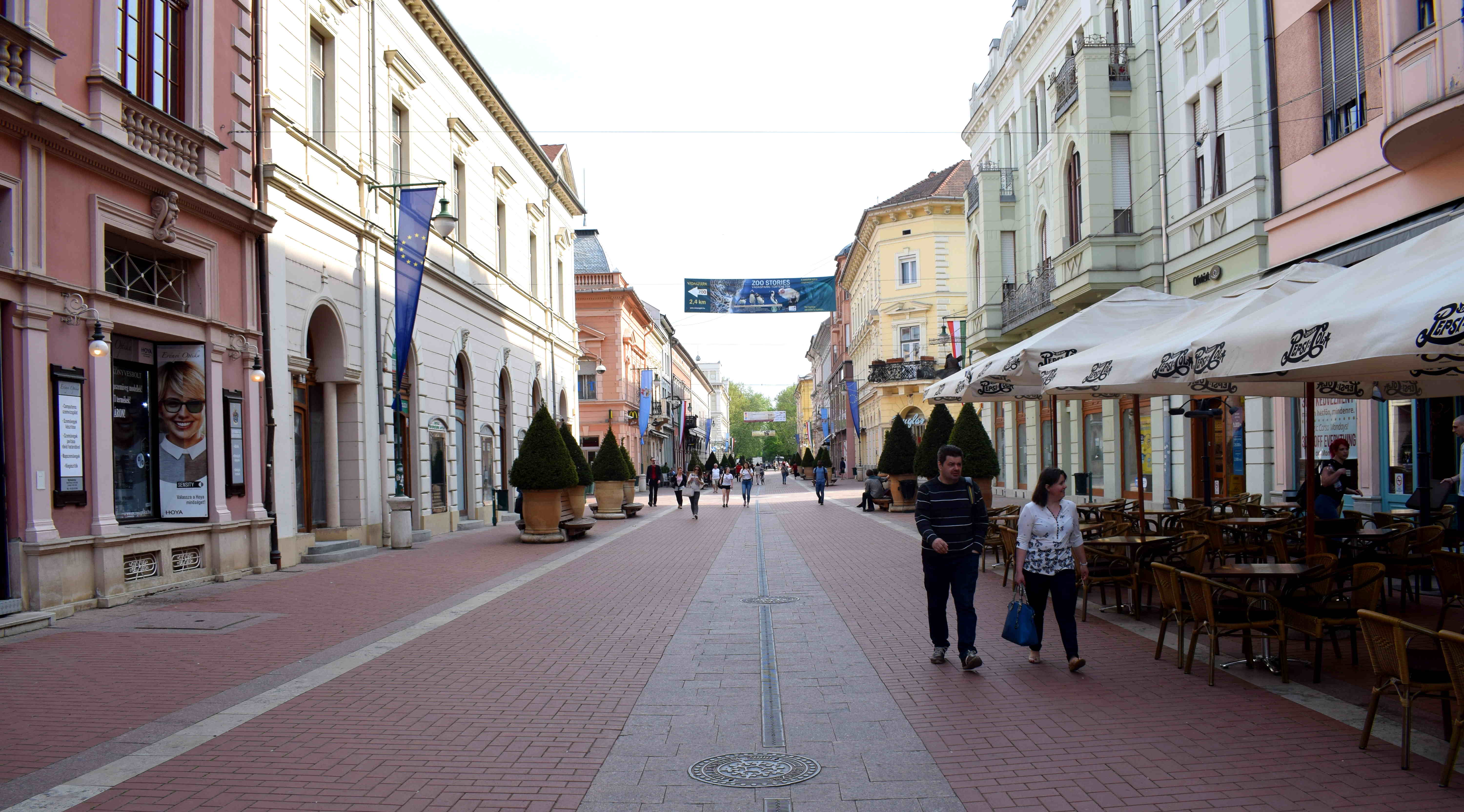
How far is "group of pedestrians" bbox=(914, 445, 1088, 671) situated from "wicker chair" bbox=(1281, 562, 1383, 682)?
142 centimetres

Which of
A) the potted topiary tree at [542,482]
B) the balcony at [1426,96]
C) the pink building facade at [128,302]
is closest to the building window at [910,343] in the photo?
the potted topiary tree at [542,482]

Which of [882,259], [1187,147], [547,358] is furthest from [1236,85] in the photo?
[882,259]

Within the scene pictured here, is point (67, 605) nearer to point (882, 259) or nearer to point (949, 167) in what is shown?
point (882, 259)

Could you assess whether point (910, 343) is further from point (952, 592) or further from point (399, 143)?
point (952, 592)

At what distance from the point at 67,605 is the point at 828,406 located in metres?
78.4

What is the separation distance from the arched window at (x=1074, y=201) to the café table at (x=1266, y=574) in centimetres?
1698

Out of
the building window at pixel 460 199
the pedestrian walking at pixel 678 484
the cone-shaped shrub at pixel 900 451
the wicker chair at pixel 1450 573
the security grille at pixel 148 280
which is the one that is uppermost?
the building window at pixel 460 199

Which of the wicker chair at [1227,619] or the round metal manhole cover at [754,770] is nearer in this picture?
the round metal manhole cover at [754,770]

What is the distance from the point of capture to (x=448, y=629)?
9734 millimetres

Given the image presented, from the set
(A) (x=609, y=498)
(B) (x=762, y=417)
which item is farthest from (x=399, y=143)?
(B) (x=762, y=417)

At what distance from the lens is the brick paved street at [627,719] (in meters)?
4.91

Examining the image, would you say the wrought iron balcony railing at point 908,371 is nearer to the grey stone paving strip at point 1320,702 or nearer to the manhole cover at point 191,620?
the grey stone paving strip at point 1320,702

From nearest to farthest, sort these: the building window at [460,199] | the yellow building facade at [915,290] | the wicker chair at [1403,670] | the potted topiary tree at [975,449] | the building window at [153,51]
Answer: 1. the wicker chair at [1403,670]
2. the building window at [153,51]
3. the potted topiary tree at [975,449]
4. the building window at [460,199]
5. the yellow building facade at [915,290]

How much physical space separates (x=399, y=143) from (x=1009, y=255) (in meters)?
18.5
